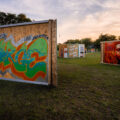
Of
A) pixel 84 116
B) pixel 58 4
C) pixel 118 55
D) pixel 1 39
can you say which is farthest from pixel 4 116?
pixel 118 55

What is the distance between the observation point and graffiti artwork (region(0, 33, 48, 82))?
13.9 ft

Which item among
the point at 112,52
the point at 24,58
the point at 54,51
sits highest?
the point at 112,52

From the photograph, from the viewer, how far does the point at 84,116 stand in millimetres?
2039

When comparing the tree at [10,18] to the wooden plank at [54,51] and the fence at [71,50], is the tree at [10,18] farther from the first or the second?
the wooden plank at [54,51]

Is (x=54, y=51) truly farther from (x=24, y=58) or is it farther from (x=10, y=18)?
(x=10, y=18)

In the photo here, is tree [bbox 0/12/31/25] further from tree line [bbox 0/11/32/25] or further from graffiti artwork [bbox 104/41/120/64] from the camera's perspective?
graffiti artwork [bbox 104/41/120/64]

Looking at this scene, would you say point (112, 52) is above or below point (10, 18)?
below

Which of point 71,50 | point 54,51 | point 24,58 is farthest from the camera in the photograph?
point 71,50

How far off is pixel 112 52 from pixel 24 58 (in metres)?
10.2

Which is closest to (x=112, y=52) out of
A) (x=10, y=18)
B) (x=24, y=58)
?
(x=24, y=58)

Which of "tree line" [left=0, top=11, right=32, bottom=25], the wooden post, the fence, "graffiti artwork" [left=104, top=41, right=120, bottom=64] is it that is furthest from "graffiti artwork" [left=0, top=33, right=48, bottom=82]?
"tree line" [left=0, top=11, right=32, bottom=25]

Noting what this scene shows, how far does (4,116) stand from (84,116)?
191 cm

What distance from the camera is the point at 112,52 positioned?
409 inches

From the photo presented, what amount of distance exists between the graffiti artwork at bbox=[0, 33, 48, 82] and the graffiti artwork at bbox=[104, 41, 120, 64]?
940 centimetres
